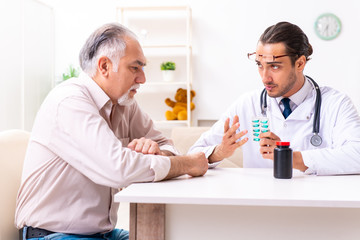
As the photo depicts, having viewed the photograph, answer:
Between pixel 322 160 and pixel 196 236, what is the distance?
2.00 feet

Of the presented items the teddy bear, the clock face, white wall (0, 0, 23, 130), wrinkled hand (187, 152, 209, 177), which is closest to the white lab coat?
wrinkled hand (187, 152, 209, 177)

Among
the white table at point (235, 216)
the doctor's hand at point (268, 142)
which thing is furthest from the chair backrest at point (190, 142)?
the white table at point (235, 216)

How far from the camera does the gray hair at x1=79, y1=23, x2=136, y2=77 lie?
5.15ft

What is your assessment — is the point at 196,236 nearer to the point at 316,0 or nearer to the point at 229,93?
the point at 229,93

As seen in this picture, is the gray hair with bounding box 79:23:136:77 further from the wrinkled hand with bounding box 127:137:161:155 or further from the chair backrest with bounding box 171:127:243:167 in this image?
the chair backrest with bounding box 171:127:243:167

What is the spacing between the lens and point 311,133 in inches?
72.5

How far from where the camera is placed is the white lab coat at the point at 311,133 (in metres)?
1.58

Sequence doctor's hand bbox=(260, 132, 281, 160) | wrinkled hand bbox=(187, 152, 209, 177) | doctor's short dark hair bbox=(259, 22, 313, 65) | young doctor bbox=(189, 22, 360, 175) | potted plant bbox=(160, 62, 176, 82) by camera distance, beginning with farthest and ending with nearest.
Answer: potted plant bbox=(160, 62, 176, 82) → doctor's short dark hair bbox=(259, 22, 313, 65) → young doctor bbox=(189, 22, 360, 175) → doctor's hand bbox=(260, 132, 281, 160) → wrinkled hand bbox=(187, 152, 209, 177)

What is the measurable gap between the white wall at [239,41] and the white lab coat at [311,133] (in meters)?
2.94

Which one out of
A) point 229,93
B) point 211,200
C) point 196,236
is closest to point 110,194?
point 196,236

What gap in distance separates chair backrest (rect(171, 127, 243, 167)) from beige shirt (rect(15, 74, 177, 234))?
55.7 inches

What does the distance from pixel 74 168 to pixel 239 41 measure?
12.5 feet

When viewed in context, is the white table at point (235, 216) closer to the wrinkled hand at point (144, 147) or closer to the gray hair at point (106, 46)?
the wrinkled hand at point (144, 147)

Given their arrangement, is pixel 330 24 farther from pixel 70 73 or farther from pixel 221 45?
pixel 70 73
